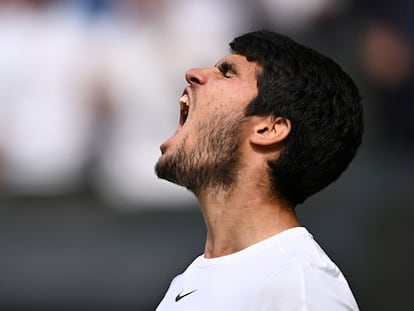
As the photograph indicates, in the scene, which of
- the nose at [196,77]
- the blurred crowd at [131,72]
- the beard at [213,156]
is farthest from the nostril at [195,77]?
the blurred crowd at [131,72]

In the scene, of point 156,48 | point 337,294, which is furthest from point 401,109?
point 337,294

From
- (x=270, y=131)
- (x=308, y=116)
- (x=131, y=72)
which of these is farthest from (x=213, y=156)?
(x=131, y=72)

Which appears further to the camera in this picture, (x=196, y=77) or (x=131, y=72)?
(x=131, y=72)

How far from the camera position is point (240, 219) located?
2246 millimetres

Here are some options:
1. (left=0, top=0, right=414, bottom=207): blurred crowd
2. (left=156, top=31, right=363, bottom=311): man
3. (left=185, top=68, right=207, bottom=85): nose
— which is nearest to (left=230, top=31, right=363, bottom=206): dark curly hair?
(left=156, top=31, right=363, bottom=311): man

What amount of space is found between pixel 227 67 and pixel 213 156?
0.81ft

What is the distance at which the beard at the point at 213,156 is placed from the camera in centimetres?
229

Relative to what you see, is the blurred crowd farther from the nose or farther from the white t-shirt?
the white t-shirt

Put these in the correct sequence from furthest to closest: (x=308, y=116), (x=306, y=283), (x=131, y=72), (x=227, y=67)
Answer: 1. (x=131, y=72)
2. (x=227, y=67)
3. (x=308, y=116)
4. (x=306, y=283)

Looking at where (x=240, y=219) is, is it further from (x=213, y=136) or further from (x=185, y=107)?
(x=185, y=107)

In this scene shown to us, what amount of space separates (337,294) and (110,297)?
3.18 m

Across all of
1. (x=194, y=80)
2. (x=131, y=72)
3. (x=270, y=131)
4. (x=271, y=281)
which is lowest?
(x=271, y=281)

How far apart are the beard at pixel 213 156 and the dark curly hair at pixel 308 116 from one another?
0.24ft

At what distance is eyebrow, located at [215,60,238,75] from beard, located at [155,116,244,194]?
0.14 m
